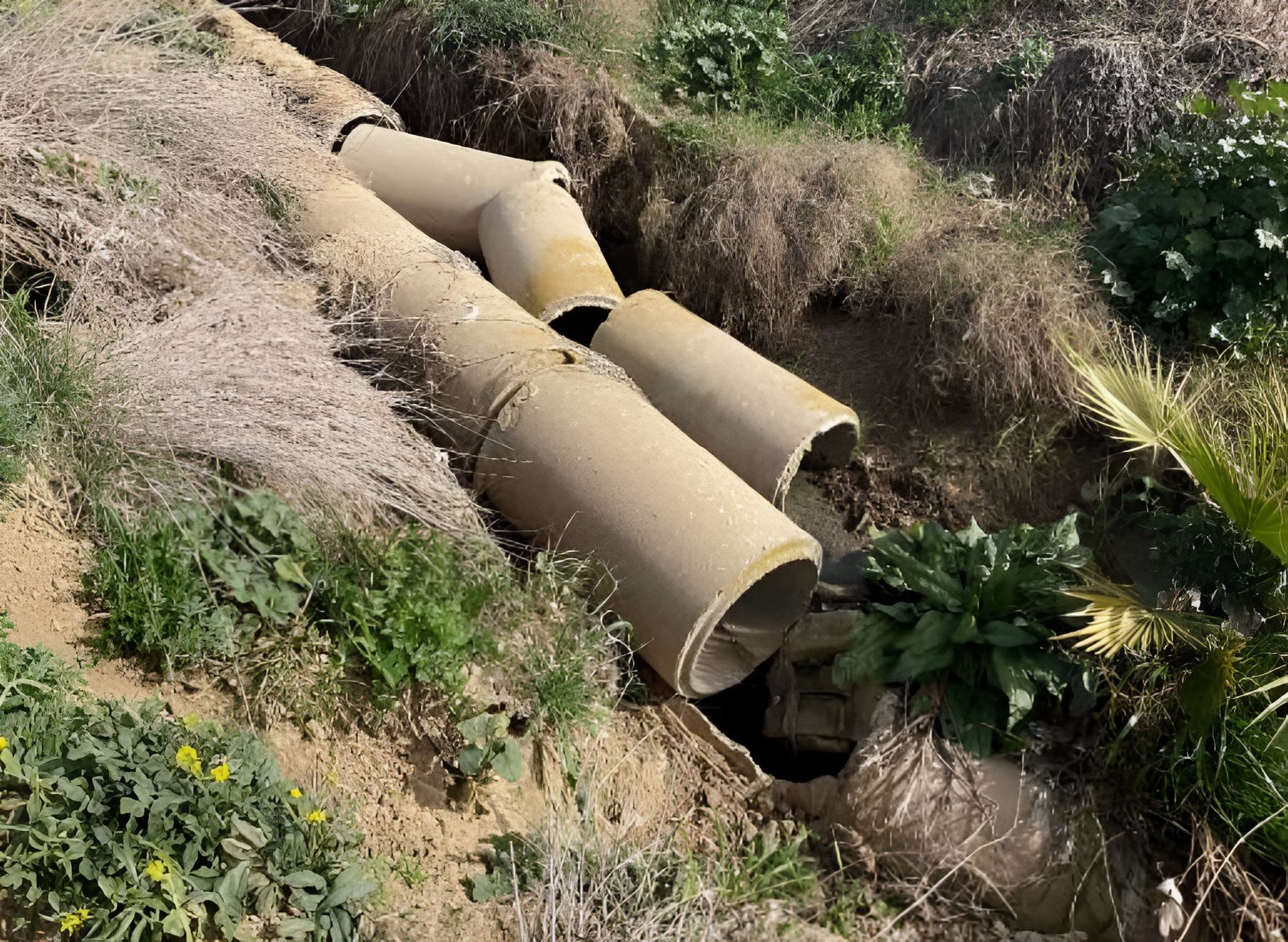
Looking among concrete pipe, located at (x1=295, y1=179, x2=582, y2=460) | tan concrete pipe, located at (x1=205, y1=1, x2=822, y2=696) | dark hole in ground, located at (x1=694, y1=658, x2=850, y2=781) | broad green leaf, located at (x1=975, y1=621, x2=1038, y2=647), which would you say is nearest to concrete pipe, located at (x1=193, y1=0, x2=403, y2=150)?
concrete pipe, located at (x1=295, y1=179, x2=582, y2=460)

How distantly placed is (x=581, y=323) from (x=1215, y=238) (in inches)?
136

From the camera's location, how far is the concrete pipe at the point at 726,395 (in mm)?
4723

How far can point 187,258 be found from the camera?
15.1 ft

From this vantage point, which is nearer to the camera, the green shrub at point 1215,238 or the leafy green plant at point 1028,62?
the green shrub at point 1215,238

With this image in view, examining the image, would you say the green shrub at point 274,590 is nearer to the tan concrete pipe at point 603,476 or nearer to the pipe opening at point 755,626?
the tan concrete pipe at point 603,476

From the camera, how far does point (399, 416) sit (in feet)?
14.3

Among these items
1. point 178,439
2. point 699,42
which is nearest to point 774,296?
point 699,42

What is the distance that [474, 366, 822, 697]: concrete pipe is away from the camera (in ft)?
12.8

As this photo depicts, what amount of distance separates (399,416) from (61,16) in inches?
129

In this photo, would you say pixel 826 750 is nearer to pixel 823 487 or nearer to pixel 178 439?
pixel 823 487

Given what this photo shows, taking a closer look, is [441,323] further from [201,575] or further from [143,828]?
[143,828]

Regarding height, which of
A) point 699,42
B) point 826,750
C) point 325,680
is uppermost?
point 699,42

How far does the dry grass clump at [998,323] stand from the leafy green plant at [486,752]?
3067 millimetres

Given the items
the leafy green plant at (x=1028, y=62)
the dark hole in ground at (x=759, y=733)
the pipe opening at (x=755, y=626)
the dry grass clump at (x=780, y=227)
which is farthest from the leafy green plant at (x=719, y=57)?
the dark hole in ground at (x=759, y=733)
